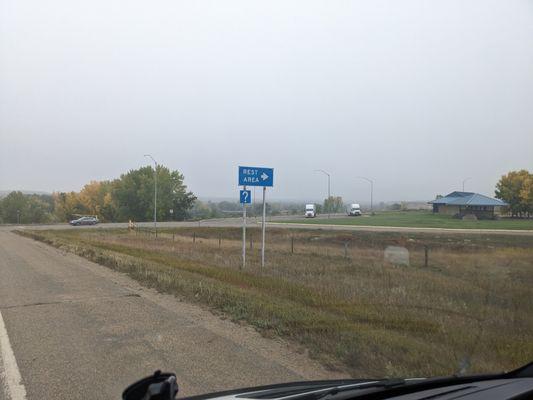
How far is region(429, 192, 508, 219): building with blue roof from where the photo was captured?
19.5m

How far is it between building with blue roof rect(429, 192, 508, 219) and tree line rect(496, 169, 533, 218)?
1.39 ft

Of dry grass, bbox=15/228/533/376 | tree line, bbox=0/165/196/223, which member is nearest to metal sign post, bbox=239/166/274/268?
dry grass, bbox=15/228/533/376

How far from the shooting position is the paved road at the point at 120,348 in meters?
5.26

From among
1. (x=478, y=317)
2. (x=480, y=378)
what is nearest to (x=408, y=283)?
(x=478, y=317)

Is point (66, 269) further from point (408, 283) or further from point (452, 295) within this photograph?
point (452, 295)

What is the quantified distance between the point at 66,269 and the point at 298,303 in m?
10.7

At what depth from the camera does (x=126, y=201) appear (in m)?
108

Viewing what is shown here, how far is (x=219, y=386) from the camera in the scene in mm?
5055

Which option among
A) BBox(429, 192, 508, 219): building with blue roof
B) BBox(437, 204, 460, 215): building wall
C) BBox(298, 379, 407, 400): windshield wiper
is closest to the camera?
BBox(298, 379, 407, 400): windshield wiper

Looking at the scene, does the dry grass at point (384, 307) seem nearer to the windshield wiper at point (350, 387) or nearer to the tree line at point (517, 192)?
the tree line at point (517, 192)

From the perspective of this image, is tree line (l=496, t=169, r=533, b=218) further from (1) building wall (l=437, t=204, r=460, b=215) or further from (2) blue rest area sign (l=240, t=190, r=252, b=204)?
(2) blue rest area sign (l=240, t=190, r=252, b=204)

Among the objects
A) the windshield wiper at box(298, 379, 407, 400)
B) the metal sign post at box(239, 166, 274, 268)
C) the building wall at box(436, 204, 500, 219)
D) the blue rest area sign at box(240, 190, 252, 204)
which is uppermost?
the metal sign post at box(239, 166, 274, 268)

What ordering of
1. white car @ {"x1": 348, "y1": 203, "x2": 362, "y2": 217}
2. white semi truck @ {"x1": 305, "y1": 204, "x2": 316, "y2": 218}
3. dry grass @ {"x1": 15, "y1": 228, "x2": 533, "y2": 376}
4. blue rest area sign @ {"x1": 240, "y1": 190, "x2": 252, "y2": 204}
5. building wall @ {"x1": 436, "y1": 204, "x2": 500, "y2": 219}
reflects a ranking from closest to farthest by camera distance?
dry grass @ {"x1": 15, "y1": 228, "x2": 533, "y2": 376}, blue rest area sign @ {"x1": 240, "y1": 190, "x2": 252, "y2": 204}, building wall @ {"x1": 436, "y1": 204, "x2": 500, "y2": 219}, white semi truck @ {"x1": 305, "y1": 204, "x2": 316, "y2": 218}, white car @ {"x1": 348, "y1": 203, "x2": 362, "y2": 217}

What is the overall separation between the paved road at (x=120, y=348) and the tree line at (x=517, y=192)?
13081 millimetres
